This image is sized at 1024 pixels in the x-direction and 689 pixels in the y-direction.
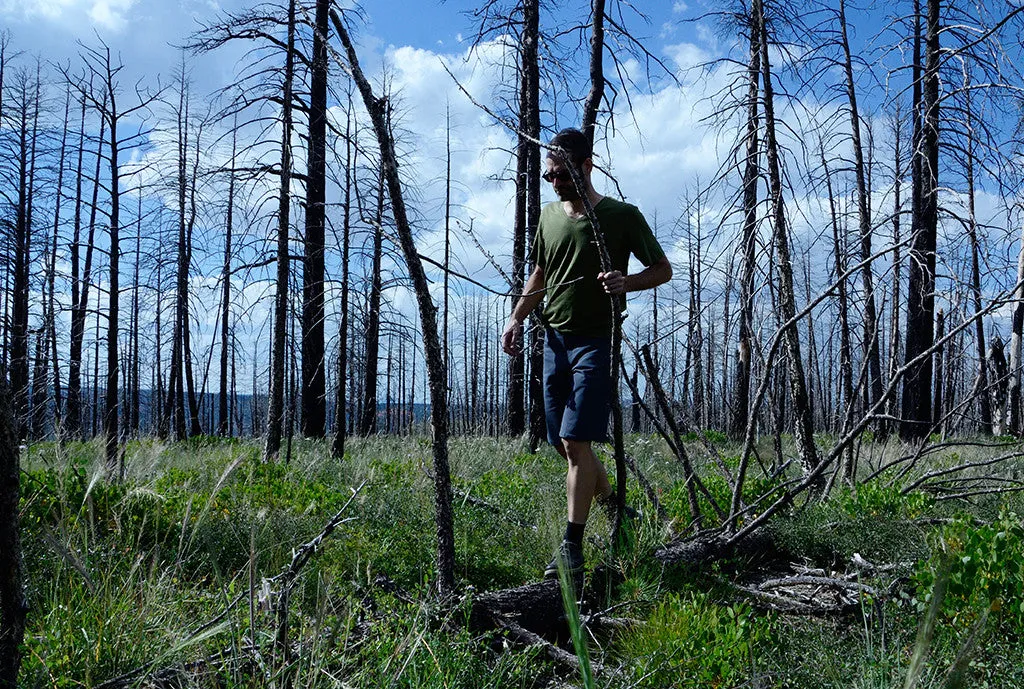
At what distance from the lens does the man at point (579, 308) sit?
3.38 m

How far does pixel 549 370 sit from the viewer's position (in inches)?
149

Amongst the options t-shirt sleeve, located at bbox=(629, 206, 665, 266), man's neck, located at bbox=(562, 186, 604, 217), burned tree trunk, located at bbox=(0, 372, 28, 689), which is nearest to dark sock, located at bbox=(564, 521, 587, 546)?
t-shirt sleeve, located at bbox=(629, 206, 665, 266)

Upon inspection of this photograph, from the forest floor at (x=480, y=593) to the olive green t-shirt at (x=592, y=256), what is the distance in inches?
44.7

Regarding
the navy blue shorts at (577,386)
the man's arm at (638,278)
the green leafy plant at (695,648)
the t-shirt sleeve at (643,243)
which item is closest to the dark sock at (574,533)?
the navy blue shorts at (577,386)

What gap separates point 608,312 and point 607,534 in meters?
1.33

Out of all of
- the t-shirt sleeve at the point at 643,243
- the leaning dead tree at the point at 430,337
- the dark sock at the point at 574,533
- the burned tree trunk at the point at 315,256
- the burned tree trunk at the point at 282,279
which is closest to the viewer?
the leaning dead tree at the point at 430,337

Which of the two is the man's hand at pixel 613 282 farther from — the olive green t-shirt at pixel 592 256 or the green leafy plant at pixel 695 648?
the green leafy plant at pixel 695 648

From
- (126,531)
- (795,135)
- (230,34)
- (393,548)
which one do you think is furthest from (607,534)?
(230,34)

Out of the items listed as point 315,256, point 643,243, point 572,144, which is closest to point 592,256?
point 643,243

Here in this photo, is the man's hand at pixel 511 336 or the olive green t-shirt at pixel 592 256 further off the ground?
the olive green t-shirt at pixel 592 256

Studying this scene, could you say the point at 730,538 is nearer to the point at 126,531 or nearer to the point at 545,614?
the point at 545,614

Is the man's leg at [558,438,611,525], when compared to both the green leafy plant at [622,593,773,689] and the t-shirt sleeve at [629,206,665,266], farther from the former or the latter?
the t-shirt sleeve at [629,206,665,266]

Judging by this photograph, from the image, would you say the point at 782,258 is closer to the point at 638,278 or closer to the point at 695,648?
the point at 638,278

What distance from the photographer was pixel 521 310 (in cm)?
371
